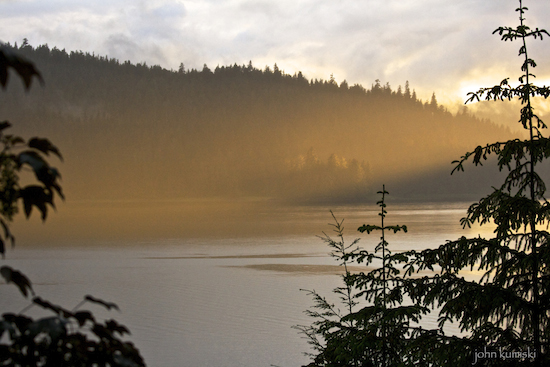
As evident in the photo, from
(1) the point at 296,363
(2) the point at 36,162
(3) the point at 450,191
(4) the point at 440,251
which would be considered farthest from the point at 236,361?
(3) the point at 450,191

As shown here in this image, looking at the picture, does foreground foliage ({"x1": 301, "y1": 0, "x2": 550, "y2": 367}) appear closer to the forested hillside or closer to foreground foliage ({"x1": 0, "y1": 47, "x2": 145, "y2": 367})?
foreground foliage ({"x1": 0, "y1": 47, "x2": 145, "y2": 367})

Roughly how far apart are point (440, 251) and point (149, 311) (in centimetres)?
2089

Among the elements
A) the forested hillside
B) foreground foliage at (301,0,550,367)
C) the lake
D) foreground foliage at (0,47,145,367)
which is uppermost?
the forested hillside

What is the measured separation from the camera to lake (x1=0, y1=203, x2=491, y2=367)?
19.2 m

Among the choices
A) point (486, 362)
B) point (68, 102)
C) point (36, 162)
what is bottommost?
point (486, 362)

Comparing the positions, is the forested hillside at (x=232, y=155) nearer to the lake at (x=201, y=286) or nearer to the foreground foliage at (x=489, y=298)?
the lake at (x=201, y=286)

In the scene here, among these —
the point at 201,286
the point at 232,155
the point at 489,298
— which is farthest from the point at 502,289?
the point at 232,155

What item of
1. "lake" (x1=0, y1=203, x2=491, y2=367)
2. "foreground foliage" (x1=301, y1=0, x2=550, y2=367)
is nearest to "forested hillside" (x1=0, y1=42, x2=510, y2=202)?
"lake" (x1=0, y1=203, x2=491, y2=367)

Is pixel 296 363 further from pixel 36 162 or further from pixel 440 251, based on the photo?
pixel 36 162

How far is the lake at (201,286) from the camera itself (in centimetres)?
1917

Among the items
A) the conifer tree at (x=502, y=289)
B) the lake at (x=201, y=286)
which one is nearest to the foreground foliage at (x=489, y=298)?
the conifer tree at (x=502, y=289)

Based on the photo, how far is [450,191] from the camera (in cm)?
14700

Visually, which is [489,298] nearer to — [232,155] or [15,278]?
[15,278]

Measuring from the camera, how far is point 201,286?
2884 centimetres
